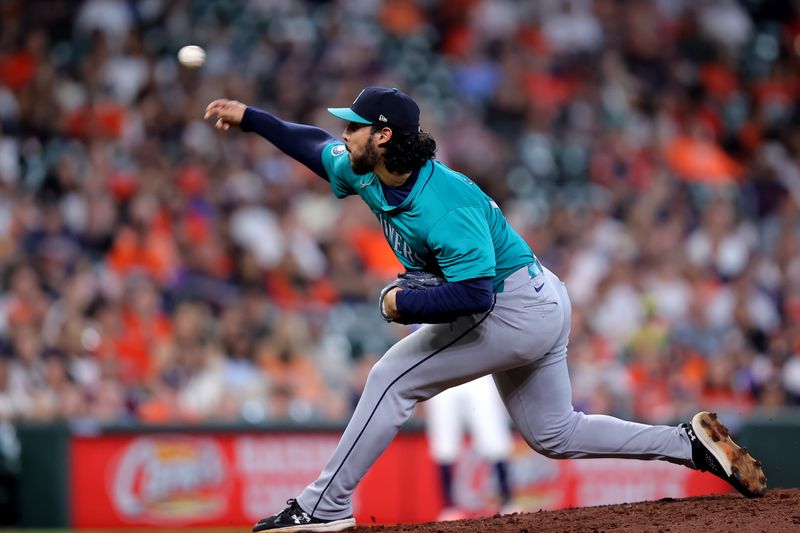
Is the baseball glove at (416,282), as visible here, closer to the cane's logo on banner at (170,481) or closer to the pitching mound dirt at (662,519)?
the pitching mound dirt at (662,519)

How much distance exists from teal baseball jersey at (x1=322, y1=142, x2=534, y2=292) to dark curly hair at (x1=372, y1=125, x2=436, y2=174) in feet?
0.24

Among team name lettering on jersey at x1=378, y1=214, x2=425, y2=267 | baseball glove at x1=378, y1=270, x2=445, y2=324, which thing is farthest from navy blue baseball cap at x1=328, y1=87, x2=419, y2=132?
baseball glove at x1=378, y1=270, x2=445, y2=324

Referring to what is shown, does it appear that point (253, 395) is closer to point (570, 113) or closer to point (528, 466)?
point (528, 466)

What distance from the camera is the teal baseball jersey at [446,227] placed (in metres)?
4.52

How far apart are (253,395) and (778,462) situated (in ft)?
14.1

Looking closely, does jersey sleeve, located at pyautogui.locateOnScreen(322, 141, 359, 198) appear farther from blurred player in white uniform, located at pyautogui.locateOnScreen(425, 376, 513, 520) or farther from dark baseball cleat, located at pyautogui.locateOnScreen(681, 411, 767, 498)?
blurred player in white uniform, located at pyautogui.locateOnScreen(425, 376, 513, 520)

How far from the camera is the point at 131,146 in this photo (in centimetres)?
1150

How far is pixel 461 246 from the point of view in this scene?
4.51 metres

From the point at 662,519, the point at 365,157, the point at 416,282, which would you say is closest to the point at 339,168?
the point at 365,157

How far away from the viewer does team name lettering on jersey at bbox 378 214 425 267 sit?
475 cm

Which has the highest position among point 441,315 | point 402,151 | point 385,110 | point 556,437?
point 385,110

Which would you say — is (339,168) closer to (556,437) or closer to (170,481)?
(556,437)

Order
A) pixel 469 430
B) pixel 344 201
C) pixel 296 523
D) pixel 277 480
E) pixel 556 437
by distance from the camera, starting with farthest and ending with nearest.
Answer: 1. pixel 344 201
2. pixel 277 480
3. pixel 469 430
4. pixel 556 437
5. pixel 296 523

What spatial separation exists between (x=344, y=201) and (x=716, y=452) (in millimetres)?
6904
